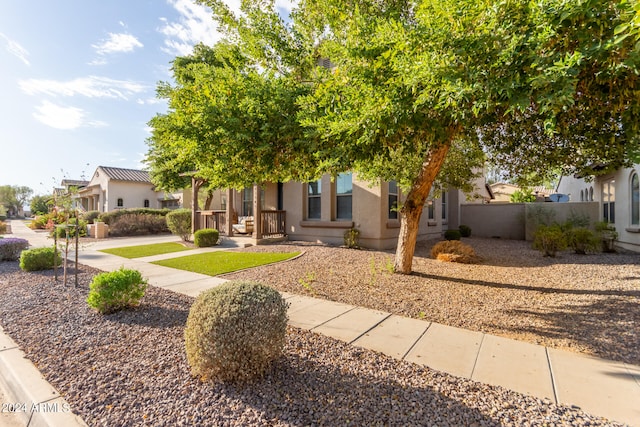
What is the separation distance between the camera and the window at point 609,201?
12759 mm

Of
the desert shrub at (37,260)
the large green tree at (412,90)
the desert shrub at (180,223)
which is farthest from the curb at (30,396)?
the desert shrub at (180,223)

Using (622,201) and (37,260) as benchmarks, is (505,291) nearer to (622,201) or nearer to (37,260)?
(622,201)

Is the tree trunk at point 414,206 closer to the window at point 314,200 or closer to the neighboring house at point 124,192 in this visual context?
the window at point 314,200

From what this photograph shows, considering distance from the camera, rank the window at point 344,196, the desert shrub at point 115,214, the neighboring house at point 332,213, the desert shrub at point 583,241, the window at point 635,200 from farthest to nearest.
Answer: the desert shrub at point 115,214, the window at point 344,196, the neighboring house at point 332,213, the window at point 635,200, the desert shrub at point 583,241

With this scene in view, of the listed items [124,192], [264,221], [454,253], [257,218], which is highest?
[124,192]

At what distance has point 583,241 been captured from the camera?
34.3 feet

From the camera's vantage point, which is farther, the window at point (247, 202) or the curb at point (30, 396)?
the window at point (247, 202)

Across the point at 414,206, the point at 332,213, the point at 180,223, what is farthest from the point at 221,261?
the point at 180,223

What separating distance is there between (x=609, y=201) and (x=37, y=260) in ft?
68.9

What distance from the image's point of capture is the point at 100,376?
283 cm

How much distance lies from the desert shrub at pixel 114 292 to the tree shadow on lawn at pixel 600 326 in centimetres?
563

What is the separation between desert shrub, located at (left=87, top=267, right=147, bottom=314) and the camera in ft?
14.3

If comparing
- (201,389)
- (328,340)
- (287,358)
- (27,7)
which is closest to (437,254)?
(328,340)

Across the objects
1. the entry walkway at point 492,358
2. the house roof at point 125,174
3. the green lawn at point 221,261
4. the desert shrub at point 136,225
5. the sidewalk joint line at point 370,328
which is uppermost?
the house roof at point 125,174
